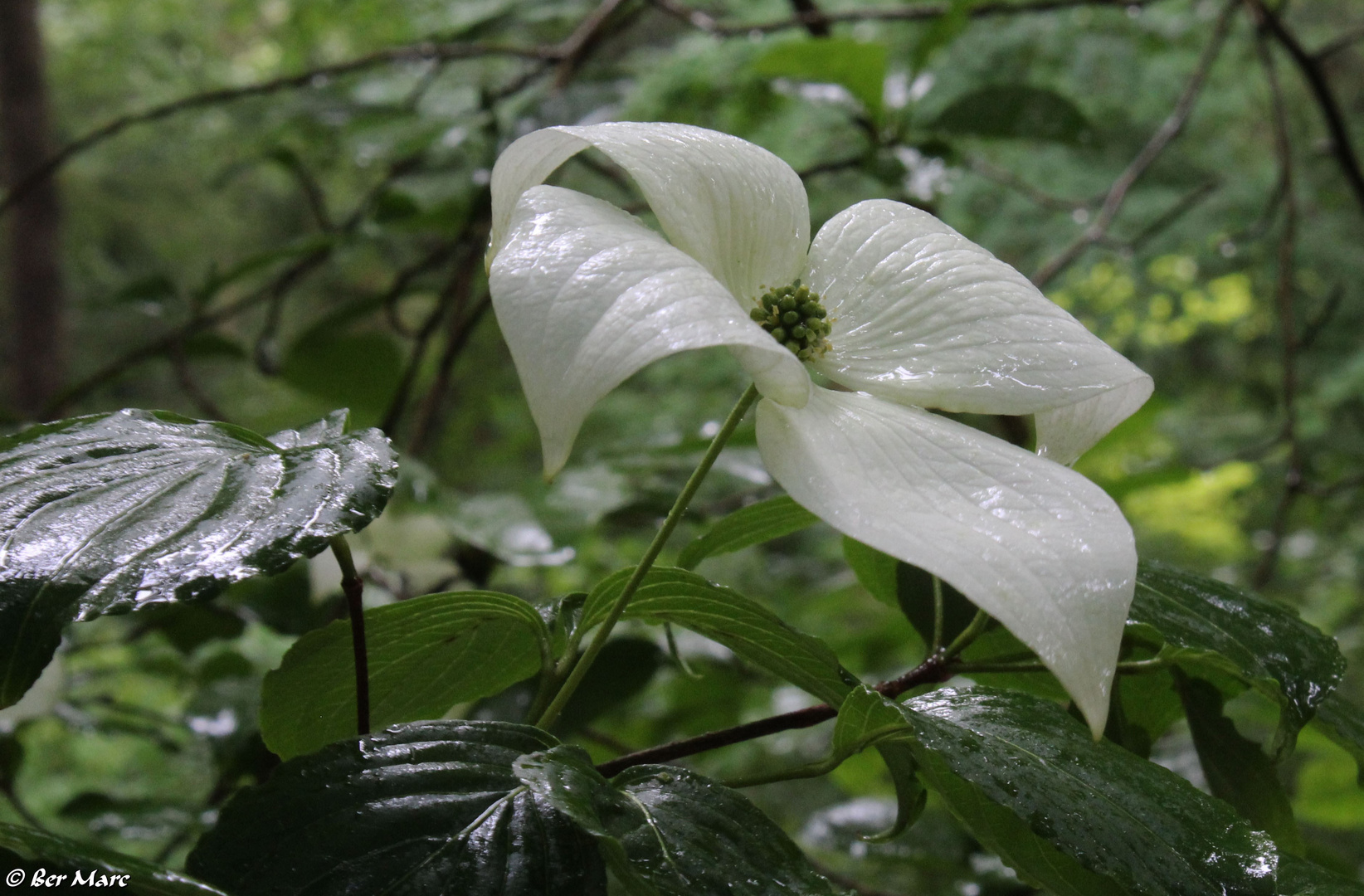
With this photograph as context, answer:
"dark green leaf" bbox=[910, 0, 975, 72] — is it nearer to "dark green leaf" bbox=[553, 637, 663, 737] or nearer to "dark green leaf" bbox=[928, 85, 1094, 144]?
"dark green leaf" bbox=[928, 85, 1094, 144]

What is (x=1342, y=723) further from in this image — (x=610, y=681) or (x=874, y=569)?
(x=610, y=681)

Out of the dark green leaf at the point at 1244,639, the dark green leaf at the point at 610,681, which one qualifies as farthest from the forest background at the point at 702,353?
the dark green leaf at the point at 1244,639

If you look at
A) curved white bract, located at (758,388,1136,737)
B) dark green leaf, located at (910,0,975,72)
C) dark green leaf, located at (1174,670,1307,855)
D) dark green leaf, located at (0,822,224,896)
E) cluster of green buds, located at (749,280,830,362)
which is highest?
dark green leaf, located at (910,0,975,72)

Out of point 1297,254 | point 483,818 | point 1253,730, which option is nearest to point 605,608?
point 483,818

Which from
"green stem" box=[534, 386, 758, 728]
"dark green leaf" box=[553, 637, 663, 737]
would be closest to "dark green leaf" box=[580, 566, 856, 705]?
"green stem" box=[534, 386, 758, 728]

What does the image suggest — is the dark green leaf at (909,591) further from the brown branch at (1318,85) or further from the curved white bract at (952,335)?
the brown branch at (1318,85)

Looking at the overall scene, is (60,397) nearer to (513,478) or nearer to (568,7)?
(513,478)

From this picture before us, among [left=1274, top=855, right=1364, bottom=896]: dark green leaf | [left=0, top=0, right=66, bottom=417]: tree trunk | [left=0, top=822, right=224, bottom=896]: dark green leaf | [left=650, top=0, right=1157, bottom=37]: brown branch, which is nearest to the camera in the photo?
[left=0, top=822, right=224, bottom=896]: dark green leaf

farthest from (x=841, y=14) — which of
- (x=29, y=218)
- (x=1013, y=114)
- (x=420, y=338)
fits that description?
(x=29, y=218)
